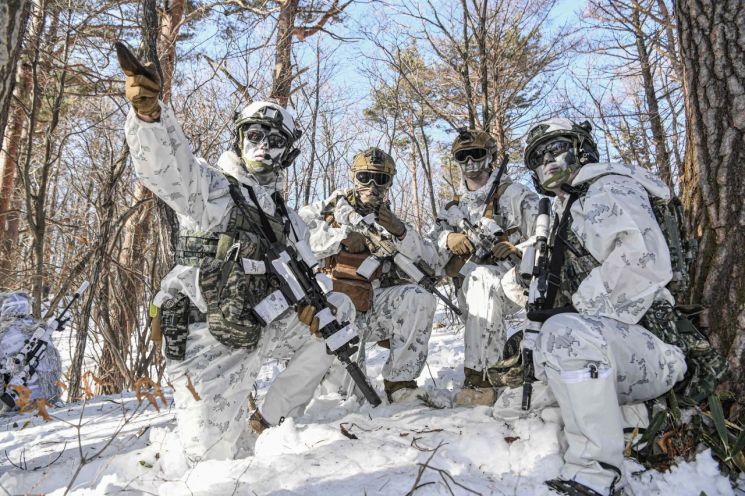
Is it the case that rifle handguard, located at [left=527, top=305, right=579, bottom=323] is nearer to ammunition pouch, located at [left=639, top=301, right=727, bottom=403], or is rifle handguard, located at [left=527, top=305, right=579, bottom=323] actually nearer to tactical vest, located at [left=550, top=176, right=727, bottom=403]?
tactical vest, located at [left=550, top=176, right=727, bottom=403]

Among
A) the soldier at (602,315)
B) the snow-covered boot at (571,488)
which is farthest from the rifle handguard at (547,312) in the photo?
the snow-covered boot at (571,488)

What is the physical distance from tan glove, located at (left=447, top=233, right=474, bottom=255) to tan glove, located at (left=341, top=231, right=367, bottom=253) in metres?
0.69

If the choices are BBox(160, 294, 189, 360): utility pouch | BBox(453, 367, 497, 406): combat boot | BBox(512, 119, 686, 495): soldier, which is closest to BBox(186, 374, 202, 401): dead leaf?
BBox(160, 294, 189, 360): utility pouch

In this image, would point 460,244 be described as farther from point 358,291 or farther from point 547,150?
point 547,150

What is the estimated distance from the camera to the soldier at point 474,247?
336 cm

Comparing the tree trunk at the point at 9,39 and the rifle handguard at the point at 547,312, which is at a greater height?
the tree trunk at the point at 9,39

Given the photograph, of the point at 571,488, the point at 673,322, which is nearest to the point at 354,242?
the point at 673,322

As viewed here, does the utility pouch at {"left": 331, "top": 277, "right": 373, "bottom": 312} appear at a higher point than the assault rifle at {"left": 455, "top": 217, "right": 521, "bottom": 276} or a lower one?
lower

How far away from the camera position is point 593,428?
6.36ft

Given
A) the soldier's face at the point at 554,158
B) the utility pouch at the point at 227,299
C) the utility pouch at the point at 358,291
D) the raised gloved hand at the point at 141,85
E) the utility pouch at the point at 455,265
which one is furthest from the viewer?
the utility pouch at the point at 455,265

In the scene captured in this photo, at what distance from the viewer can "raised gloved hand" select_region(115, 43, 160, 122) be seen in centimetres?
202

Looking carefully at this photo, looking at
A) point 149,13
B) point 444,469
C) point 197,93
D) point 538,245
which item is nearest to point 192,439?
point 444,469

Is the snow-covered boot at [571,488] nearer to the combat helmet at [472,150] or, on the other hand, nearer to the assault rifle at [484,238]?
the assault rifle at [484,238]

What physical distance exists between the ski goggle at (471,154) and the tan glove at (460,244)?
2.20ft
